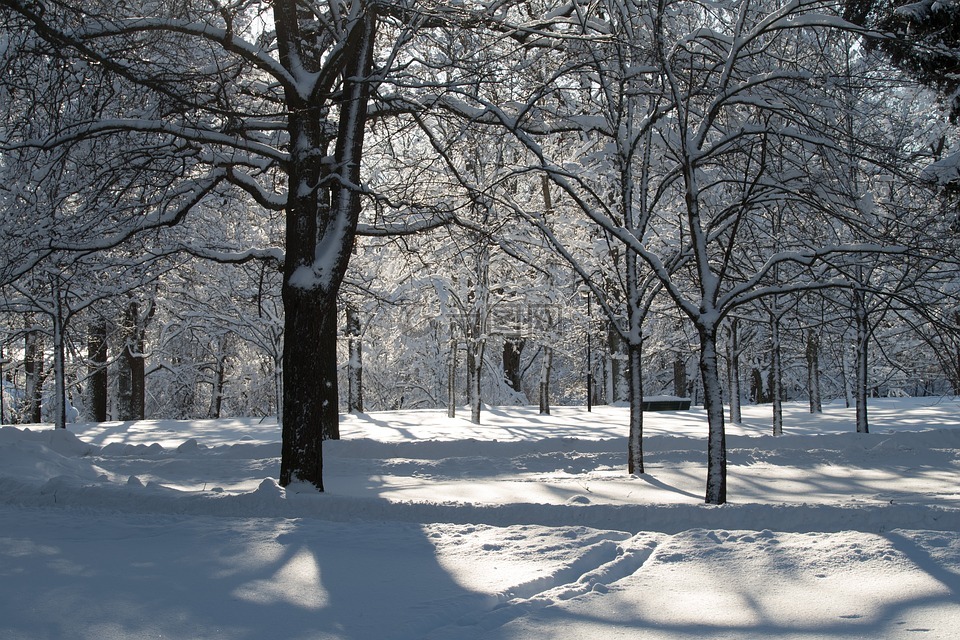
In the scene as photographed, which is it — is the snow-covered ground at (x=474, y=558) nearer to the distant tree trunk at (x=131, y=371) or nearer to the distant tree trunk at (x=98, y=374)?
the distant tree trunk at (x=131, y=371)

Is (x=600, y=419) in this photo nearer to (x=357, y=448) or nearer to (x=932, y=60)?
(x=357, y=448)

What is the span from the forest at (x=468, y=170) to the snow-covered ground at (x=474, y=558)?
1.57 metres

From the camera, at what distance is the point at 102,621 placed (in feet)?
14.2

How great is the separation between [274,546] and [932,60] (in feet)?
26.1

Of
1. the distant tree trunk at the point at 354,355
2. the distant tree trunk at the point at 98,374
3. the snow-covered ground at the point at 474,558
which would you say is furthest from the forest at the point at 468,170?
the snow-covered ground at the point at 474,558

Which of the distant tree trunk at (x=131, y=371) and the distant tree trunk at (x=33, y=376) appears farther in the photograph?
the distant tree trunk at (x=33, y=376)

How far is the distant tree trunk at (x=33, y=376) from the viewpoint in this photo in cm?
2574

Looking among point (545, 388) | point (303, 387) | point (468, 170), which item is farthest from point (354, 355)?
point (303, 387)

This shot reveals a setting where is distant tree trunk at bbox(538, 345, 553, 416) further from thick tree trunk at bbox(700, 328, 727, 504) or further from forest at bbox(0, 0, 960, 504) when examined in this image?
thick tree trunk at bbox(700, 328, 727, 504)

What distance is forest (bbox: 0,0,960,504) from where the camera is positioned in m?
8.45

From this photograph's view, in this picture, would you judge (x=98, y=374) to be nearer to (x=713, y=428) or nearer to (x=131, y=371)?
(x=131, y=371)

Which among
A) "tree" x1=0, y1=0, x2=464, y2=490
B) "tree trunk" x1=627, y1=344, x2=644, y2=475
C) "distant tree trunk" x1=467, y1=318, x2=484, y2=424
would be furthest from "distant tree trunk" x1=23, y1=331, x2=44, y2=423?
"tree trunk" x1=627, y1=344, x2=644, y2=475

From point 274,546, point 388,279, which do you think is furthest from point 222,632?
point 388,279

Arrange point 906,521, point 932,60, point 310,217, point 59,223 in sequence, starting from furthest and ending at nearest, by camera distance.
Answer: point 59,223, point 310,217, point 932,60, point 906,521
